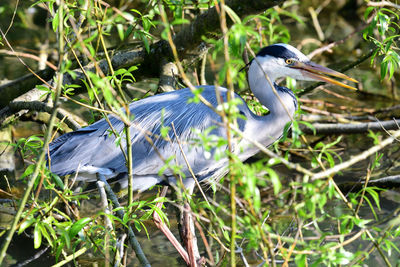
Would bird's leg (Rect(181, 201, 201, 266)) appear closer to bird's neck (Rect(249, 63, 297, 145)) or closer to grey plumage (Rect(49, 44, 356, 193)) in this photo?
grey plumage (Rect(49, 44, 356, 193))

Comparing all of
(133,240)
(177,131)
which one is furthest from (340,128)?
(133,240)

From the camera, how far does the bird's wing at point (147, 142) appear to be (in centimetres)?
314

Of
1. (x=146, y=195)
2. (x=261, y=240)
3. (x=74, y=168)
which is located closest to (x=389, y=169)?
(x=146, y=195)

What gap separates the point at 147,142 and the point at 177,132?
0.60 feet

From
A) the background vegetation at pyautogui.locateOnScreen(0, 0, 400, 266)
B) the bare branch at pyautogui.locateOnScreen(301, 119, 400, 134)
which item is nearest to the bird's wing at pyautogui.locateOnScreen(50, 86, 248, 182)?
the background vegetation at pyautogui.locateOnScreen(0, 0, 400, 266)

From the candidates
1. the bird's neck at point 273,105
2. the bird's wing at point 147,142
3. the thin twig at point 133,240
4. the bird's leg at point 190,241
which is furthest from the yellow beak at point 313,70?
the thin twig at point 133,240

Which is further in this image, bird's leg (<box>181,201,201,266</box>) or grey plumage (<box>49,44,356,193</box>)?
bird's leg (<box>181,201,201,266</box>)

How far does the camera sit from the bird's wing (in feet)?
10.3

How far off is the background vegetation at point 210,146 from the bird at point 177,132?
0.48 ft

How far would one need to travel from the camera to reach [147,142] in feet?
10.7

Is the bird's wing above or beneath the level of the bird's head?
beneath

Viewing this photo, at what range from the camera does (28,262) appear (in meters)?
3.48

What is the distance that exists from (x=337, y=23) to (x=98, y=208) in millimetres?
5035

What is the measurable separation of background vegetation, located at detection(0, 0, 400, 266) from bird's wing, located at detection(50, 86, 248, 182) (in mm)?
170
